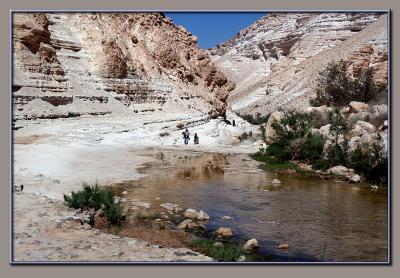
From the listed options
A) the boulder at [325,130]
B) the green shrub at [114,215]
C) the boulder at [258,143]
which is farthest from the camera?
the boulder at [258,143]

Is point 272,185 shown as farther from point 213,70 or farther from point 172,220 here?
point 213,70

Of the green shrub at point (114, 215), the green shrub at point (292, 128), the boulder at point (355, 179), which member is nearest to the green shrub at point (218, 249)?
the green shrub at point (114, 215)

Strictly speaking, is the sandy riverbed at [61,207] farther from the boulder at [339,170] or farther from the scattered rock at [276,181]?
the boulder at [339,170]

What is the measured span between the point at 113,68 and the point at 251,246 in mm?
13232

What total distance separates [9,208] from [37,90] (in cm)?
820

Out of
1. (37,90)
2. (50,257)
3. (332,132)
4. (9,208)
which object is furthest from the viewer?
(37,90)

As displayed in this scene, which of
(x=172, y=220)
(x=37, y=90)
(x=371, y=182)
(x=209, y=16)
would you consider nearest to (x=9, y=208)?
(x=172, y=220)

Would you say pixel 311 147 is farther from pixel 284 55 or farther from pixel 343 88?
pixel 284 55

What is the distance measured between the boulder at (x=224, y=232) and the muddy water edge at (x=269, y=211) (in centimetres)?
8

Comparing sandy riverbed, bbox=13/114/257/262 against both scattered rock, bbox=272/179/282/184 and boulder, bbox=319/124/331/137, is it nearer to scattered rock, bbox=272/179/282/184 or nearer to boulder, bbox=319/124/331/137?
scattered rock, bbox=272/179/282/184

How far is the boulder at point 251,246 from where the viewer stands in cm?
518

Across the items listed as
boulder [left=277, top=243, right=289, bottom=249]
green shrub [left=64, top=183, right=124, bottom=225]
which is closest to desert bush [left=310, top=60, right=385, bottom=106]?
boulder [left=277, top=243, right=289, bottom=249]

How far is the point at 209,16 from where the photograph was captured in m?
5.60

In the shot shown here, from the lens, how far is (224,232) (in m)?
5.50
